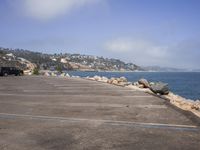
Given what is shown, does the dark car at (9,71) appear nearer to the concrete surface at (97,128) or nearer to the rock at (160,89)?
the rock at (160,89)

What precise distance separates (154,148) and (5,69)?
47096 mm

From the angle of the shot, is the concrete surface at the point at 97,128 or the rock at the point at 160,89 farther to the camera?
the rock at the point at 160,89

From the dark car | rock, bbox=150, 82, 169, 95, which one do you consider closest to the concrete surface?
rock, bbox=150, 82, 169, 95

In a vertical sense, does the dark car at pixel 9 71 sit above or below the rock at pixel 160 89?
above

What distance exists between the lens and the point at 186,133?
7957mm

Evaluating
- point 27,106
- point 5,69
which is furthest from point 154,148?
point 5,69

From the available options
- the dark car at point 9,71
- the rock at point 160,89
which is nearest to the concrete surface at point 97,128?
the rock at point 160,89

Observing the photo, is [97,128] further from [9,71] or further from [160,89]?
[9,71]

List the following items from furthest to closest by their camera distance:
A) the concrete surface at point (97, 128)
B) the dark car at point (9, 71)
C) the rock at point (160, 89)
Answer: the dark car at point (9, 71) → the rock at point (160, 89) → the concrete surface at point (97, 128)

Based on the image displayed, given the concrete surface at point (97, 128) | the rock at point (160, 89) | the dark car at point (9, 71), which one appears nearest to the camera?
the concrete surface at point (97, 128)

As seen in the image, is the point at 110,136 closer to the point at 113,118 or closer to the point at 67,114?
A: the point at 113,118

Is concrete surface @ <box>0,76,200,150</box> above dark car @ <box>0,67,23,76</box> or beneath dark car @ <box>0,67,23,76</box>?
beneath

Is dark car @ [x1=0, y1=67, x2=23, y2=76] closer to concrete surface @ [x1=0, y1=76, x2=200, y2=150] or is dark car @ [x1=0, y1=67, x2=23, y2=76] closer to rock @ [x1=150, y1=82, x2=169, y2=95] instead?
rock @ [x1=150, y1=82, x2=169, y2=95]

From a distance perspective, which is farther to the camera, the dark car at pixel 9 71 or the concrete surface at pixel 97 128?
the dark car at pixel 9 71
